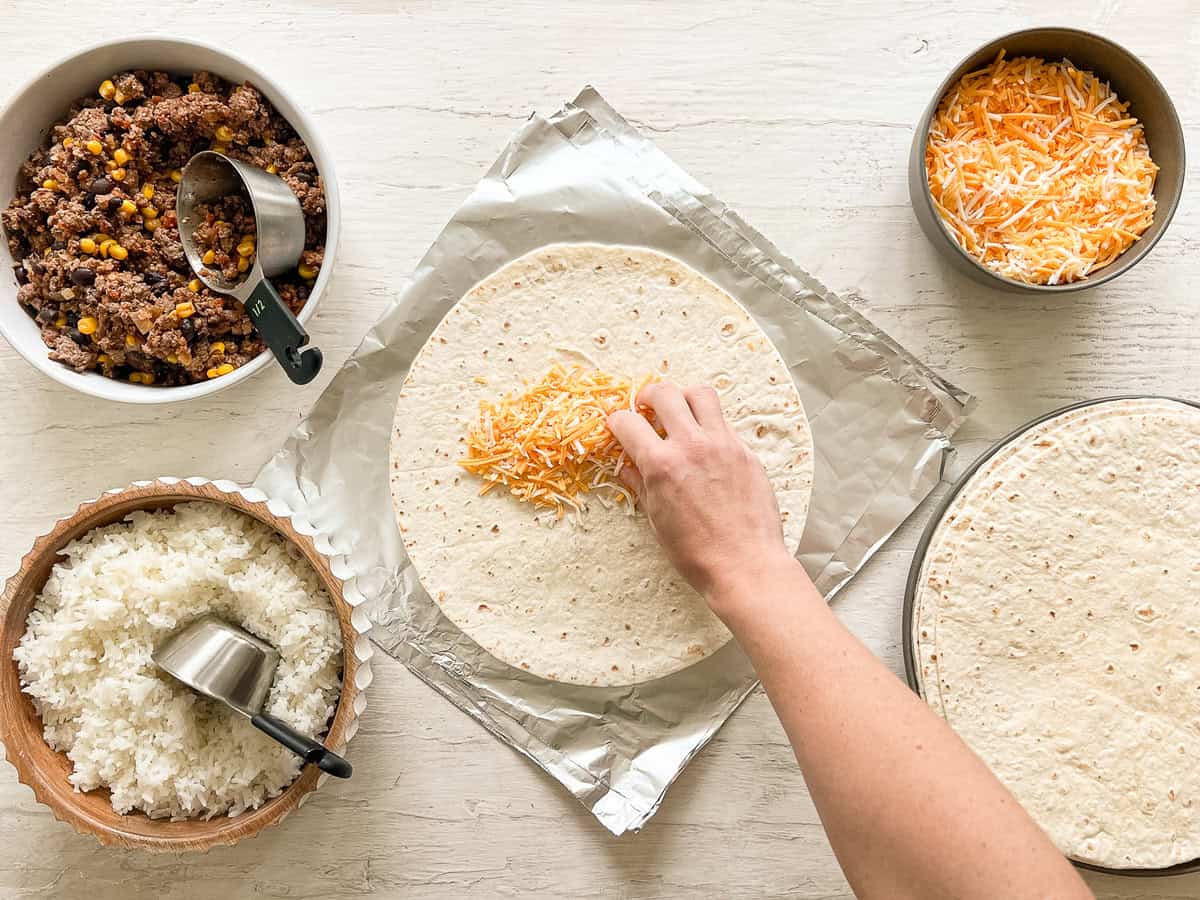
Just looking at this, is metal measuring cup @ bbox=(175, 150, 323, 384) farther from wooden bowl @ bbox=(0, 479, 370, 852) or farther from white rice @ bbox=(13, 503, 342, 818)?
white rice @ bbox=(13, 503, 342, 818)

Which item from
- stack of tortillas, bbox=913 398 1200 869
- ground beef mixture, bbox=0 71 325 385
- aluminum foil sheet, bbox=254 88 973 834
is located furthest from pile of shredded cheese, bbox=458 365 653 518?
stack of tortillas, bbox=913 398 1200 869

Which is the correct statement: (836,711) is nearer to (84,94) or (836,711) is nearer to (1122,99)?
(1122,99)

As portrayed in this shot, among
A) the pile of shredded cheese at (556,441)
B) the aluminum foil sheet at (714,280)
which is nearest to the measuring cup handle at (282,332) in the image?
the aluminum foil sheet at (714,280)

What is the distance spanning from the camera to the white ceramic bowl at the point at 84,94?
1895 millimetres

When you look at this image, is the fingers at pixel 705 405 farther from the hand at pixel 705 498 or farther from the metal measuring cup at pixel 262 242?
the metal measuring cup at pixel 262 242

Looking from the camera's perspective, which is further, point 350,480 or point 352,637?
point 350,480

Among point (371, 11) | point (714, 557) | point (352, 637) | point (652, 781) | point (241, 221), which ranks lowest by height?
point (652, 781)

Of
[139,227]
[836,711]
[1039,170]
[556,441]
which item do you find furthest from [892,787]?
[139,227]

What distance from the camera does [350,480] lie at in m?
2.15

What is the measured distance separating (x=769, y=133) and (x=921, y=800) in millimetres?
1533

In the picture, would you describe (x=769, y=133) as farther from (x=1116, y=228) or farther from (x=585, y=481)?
(x=585, y=481)

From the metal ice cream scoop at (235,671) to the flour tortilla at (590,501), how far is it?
1.34 ft

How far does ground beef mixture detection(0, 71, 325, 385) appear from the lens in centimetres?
191

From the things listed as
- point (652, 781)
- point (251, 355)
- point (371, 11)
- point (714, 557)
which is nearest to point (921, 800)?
point (714, 557)
